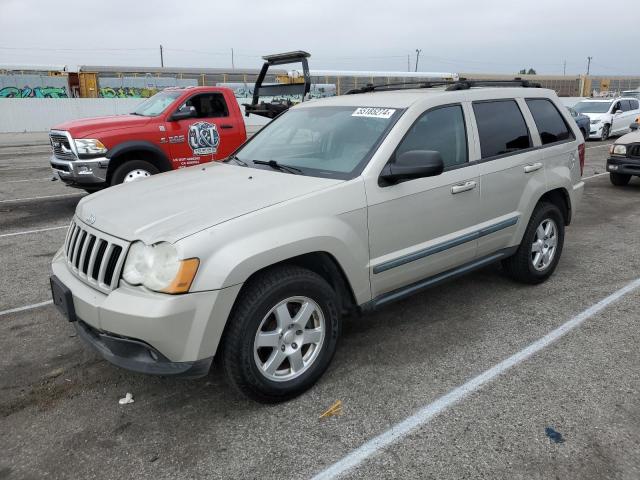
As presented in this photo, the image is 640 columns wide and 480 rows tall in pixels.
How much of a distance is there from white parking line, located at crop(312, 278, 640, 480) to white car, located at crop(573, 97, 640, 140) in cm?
1771

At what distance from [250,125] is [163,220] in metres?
26.6

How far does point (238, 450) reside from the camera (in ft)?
9.20

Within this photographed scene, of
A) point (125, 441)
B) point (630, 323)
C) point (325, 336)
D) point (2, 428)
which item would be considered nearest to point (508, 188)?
point (630, 323)

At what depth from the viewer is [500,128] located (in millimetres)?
4465

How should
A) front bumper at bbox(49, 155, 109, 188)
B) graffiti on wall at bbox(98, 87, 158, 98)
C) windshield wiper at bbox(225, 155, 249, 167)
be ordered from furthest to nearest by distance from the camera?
graffiti on wall at bbox(98, 87, 158, 98) → front bumper at bbox(49, 155, 109, 188) → windshield wiper at bbox(225, 155, 249, 167)

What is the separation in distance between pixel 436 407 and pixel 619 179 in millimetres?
9224

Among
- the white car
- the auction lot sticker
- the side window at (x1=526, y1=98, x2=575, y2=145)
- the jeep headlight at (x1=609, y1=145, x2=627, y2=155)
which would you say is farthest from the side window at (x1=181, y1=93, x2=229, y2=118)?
the white car

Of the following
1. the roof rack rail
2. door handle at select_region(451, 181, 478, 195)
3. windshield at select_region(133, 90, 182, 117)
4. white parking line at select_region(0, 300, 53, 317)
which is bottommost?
white parking line at select_region(0, 300, 53, 317)

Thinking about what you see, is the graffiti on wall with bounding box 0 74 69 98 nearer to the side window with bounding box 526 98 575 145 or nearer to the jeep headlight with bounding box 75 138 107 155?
the jeep headlight with bounding box 75 138 107 155

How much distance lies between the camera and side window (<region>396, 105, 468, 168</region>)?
3.78 metres

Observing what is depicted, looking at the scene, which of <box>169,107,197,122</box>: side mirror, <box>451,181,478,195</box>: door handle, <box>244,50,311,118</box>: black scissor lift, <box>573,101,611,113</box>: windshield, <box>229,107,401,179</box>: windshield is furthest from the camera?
<box>573,101,611,113</box>: windshield

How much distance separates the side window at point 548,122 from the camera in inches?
192

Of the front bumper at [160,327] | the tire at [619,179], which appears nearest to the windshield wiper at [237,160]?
the front bumper at [160,327]

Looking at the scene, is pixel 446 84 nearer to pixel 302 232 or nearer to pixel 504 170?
pixel 504 170
